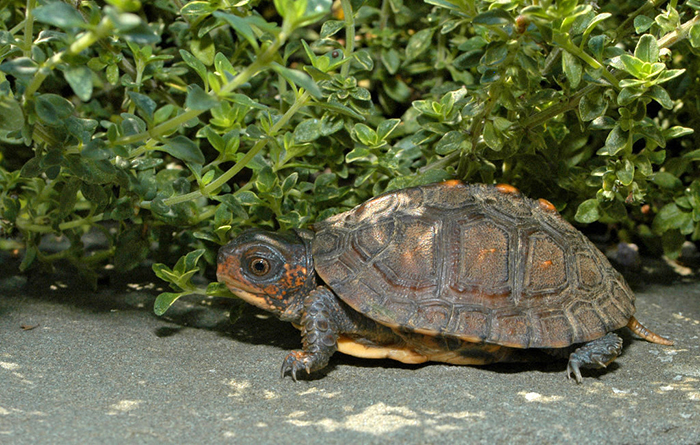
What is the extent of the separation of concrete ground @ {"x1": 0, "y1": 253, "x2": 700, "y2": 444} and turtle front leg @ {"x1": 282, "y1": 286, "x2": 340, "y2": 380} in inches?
2.8

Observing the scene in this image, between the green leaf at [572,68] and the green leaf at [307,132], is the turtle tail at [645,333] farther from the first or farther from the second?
the green leaf at [307,132]

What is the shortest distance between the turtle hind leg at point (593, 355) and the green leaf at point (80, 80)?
1.73m

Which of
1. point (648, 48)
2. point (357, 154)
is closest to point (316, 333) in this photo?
point (357, 154)

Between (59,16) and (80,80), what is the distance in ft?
0.65

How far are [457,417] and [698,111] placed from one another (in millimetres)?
1923

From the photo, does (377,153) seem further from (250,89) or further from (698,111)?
(698,111)

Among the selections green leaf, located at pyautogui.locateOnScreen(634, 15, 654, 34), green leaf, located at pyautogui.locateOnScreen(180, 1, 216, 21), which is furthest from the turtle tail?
green leaf, located at pyautogui.locateOnScreen(180, 1, 216, 21)

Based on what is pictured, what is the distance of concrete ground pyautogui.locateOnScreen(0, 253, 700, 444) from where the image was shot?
1703mm

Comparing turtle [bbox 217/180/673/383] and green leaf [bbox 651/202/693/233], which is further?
green leaf [bbox 651/202/693/233]

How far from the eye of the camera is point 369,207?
7.95ft

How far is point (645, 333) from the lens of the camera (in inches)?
95.5

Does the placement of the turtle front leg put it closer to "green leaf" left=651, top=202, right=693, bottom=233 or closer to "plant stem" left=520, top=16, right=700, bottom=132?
"plant stem" left=520, top=16, right=700, bottom=132

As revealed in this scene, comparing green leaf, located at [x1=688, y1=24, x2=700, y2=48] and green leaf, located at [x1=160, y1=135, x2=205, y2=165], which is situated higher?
green leaf, located at [x1=688, y1=24, x2=700, y2=48]

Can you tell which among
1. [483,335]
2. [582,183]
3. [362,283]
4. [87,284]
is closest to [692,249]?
[582,183]
